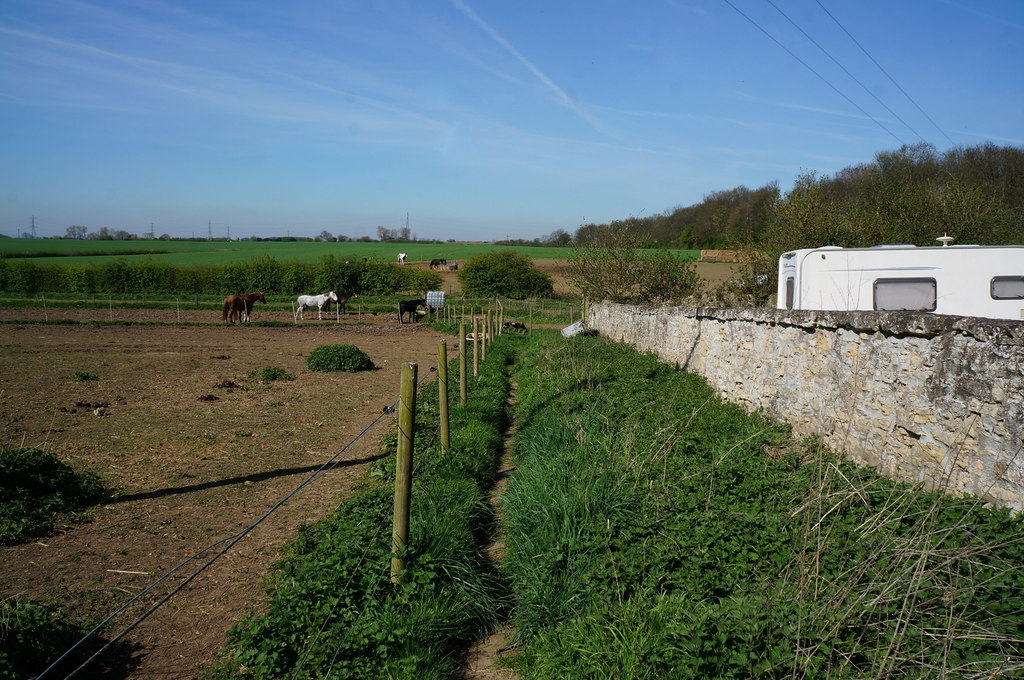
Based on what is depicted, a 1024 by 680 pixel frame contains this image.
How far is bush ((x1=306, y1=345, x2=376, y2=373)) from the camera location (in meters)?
17.8

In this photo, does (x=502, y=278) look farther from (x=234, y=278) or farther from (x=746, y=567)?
(x=746, y=567)

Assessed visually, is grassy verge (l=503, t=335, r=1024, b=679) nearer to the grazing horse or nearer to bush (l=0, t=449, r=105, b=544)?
bush (l=0, t=449, r=105, b=544)

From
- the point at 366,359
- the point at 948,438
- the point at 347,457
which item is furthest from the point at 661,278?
the point at 948,438

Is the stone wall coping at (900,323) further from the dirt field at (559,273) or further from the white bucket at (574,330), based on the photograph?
the dirt field at (559,273)

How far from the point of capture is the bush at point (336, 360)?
58.5 feet

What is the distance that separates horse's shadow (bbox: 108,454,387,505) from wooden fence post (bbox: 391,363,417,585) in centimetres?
209

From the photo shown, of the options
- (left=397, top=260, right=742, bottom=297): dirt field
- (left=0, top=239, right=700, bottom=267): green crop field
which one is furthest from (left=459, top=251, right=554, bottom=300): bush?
(left=0, top=239, right=700, bottom=267): green crop field

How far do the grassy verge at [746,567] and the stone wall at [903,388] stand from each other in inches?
12.8

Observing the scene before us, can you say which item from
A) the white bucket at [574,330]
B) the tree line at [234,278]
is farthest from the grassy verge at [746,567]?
the tree line at [234,278]

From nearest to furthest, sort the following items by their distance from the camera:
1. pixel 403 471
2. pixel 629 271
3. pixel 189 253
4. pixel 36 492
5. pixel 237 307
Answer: pixel 403 471 → pixel 36 492 → pixel 629 271 → pixel 237 307 → pixel 189 253

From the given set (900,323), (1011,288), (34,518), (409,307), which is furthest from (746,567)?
(409,307)

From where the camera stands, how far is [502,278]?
56.8m

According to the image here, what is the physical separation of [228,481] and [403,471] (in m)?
4.04

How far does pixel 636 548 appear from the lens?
16.1 feet
